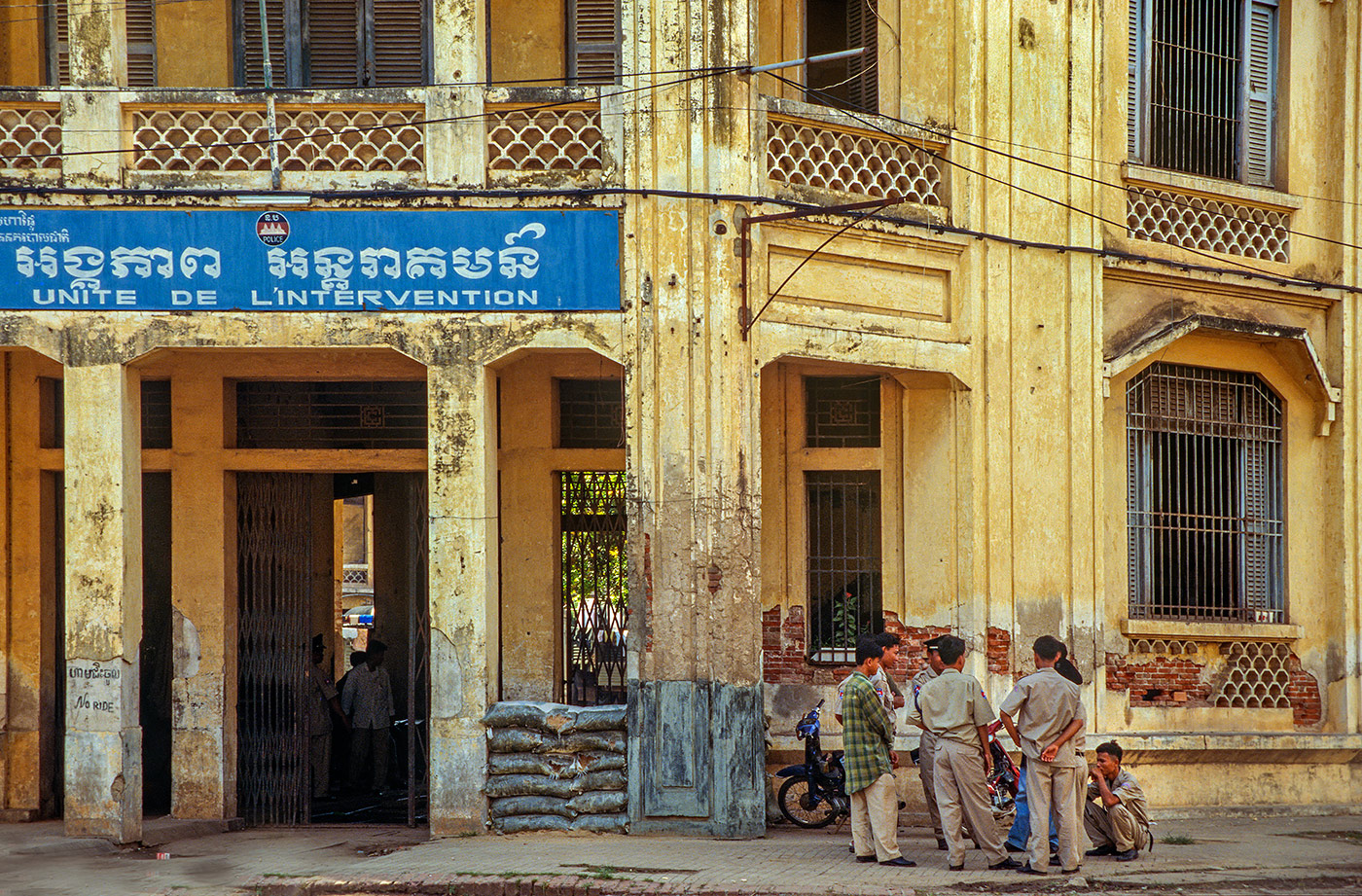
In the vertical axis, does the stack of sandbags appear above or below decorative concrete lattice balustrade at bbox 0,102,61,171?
below

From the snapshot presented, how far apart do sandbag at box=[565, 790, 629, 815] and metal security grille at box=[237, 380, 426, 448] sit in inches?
129

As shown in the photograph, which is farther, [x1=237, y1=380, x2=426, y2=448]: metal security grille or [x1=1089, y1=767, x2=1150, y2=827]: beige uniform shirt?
[x1=237, y1=380, x2=426, y2=448]: metal security grille

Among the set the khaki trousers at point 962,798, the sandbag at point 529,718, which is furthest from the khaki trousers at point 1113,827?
the sandbag at point 529,718

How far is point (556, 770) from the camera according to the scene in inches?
377

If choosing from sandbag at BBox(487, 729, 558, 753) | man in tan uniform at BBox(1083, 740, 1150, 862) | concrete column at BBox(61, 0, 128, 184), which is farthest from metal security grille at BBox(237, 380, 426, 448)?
man in tan uniform at BBox(1083, 740, 1150, 862)

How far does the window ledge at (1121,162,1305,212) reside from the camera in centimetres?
1131

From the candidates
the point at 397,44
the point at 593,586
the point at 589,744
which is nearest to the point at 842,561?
the point at 593,586

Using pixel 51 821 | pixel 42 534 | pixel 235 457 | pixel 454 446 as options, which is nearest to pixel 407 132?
pixel 454 446

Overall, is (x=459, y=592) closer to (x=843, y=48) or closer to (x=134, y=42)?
(x=134, y=42)

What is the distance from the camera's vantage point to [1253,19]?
12.2 meters

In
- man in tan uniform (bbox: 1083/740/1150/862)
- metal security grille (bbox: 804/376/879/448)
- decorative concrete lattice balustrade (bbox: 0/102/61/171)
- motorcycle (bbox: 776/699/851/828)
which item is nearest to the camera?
man in tan uniform (bbox: 1083/740/1150/862)

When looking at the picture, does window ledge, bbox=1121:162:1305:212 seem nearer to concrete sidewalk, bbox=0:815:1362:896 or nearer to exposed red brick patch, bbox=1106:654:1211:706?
exposed red brick patch, bbox=1106:654:1211:706

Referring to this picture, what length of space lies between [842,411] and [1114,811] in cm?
394

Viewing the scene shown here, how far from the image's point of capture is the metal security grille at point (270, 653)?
11.2 metres
